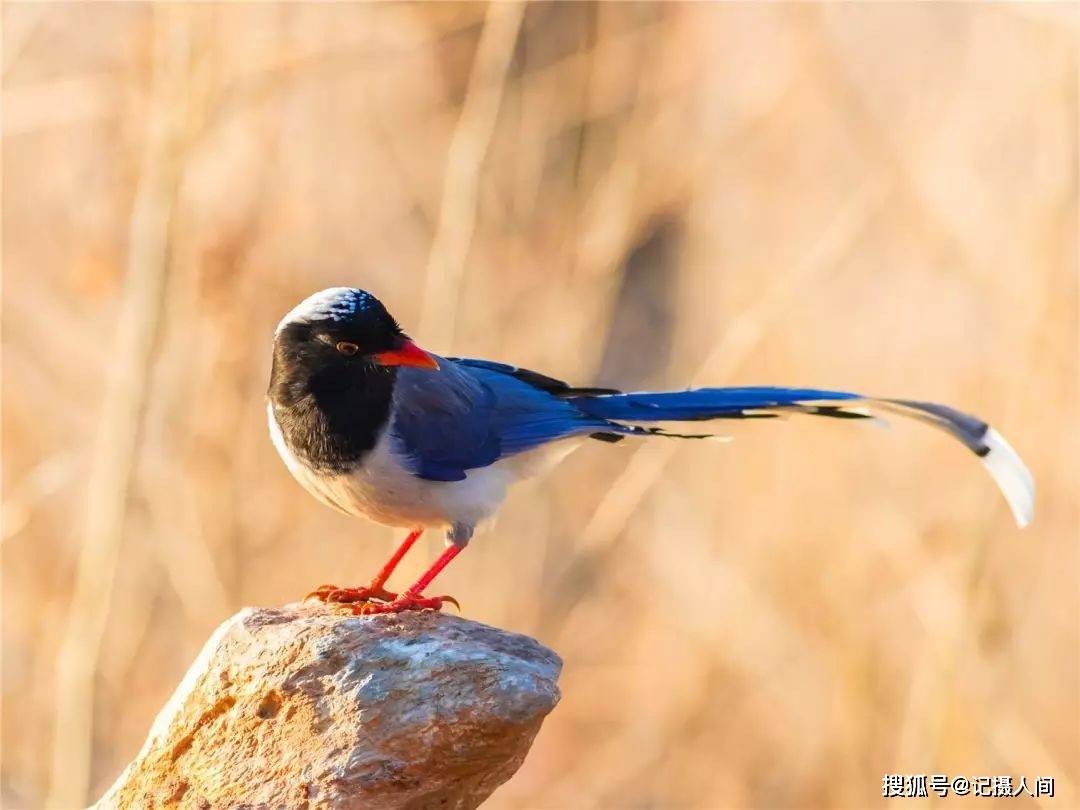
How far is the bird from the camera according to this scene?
4098mm

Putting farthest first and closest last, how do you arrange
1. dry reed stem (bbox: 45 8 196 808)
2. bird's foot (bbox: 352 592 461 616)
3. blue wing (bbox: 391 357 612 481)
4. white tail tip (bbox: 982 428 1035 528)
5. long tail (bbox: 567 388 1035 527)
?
dry reed stem (bbox: 45 8 196 808)
white tail tip (bbox: 982 428 1035 528)
long tail (bbox: 567 388 1035 527)
blue wing (bbox: 391 357 612 481)
bird's foot (bbox: 352 592 461 616)

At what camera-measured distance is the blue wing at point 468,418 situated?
13.8 ft

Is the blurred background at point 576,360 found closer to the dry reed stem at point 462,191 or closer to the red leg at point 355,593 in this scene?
the dry reed stem at point 462,191

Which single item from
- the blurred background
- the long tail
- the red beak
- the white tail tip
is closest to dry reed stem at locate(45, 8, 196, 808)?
the blurred background

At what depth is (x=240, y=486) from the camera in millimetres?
7406

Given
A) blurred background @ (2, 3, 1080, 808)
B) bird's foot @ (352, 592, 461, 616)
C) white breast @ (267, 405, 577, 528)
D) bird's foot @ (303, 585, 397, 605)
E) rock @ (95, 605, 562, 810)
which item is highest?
blurred background @ (2, 3, 1080, 808)

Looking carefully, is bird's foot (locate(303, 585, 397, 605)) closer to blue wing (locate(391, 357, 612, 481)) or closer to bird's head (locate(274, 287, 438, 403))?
blue wing (locate(391, 357, 612, 481))

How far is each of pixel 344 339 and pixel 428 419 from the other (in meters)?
0.38

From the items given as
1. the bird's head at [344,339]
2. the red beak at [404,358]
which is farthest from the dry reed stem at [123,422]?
the red beak at [404,358]

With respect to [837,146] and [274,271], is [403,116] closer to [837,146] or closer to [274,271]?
[274,271]

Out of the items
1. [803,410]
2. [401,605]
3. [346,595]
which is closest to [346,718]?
[401,605]

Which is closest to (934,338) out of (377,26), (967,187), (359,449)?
(967,187)

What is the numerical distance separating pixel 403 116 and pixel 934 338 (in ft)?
13.3

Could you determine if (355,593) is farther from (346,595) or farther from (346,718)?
(346,718)
